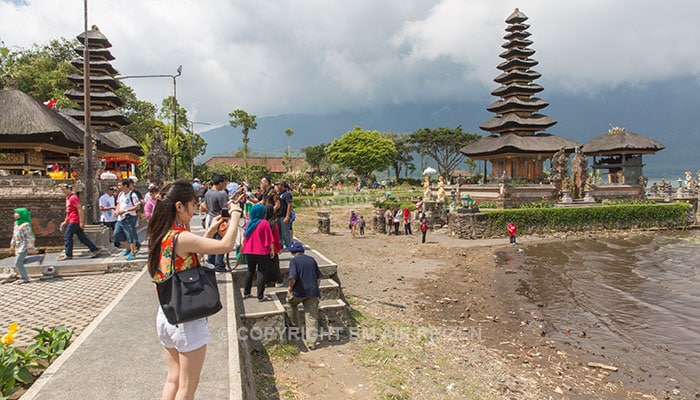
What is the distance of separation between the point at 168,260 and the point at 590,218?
27.2 m

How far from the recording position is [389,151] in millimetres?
63219

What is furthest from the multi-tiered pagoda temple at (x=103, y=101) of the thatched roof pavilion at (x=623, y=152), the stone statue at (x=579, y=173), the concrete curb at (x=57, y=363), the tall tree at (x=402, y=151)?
the tall tree at (x=402, y=151)

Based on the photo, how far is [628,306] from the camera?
10930 millimetres

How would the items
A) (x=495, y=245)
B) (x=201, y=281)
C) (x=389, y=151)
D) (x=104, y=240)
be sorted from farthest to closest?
(x=389, y=151) → (x=495, y=245) → (x=104, y=240) → (x=201, y=281)

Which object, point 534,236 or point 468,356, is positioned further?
point 534,236

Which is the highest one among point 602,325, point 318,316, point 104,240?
point 104,240

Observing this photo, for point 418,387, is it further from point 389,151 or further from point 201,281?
point 389,151

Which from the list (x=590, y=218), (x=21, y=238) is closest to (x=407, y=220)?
(x=590, y=218)

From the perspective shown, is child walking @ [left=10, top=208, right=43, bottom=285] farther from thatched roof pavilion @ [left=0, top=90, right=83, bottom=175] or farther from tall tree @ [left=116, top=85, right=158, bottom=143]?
tall tree @ [left=116, top=85, right=158, bottom=143]

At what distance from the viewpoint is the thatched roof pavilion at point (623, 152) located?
36.1 meters

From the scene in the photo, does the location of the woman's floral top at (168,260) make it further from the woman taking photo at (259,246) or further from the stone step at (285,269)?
the stone step at (285,269)

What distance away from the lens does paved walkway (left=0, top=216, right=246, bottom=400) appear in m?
3.92

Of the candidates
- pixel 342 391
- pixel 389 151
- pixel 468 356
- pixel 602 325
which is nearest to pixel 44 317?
pixel 342 391

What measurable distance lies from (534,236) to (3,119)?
2522 centimetres
